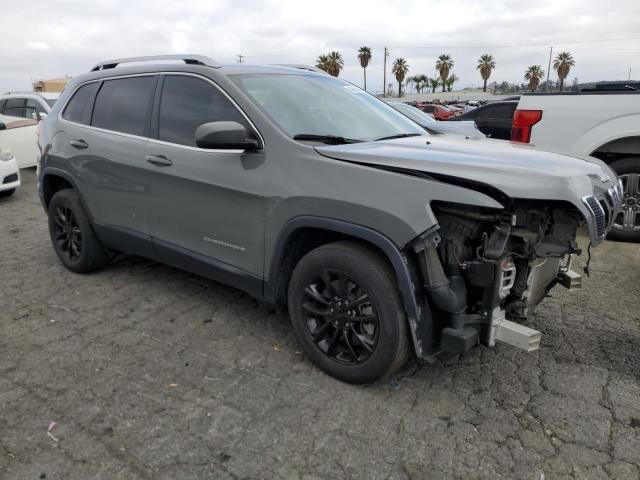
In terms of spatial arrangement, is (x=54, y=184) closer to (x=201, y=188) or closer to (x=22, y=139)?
(x=201, y=188)

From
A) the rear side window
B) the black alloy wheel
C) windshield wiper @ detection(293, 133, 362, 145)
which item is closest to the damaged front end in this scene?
the black alloy wheel

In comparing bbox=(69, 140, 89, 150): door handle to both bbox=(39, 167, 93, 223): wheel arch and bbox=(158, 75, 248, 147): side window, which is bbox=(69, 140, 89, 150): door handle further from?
bbox=(158, 75, 248, 147): side window

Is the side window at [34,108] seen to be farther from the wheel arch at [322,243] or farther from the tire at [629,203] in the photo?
the tire at [629,203]

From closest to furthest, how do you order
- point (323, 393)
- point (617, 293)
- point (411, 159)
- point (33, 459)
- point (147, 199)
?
point (33, 459)
point (411, 159)
point (323, 393)
point (147, 199)
point (617, 293)

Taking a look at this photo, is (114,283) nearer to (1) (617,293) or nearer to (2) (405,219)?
(2) (405,219)

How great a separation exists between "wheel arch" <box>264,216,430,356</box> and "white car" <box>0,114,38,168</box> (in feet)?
28.3

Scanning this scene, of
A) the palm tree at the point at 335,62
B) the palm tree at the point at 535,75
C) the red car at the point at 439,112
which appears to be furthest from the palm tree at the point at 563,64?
the red car at the point at 439,112

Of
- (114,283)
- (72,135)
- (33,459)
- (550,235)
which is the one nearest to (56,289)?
(114,283)

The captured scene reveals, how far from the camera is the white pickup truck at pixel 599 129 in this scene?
18.5 feet

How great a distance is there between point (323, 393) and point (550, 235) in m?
1.50

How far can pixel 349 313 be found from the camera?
294 centimetres

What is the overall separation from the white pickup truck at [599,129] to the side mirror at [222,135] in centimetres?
387

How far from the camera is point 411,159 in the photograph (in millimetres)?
2699

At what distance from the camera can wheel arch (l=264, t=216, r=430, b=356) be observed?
2.65 metres
